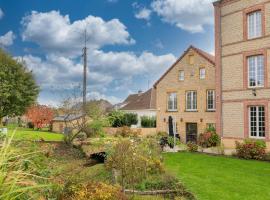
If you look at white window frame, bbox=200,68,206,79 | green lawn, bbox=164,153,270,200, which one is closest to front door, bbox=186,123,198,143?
white window frame, bbox=200,68,206,79

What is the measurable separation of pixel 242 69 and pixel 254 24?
2.96 metres

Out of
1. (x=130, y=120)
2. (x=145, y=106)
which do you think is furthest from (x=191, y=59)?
(x=145, y=106)

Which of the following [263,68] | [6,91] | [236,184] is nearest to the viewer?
[236,184]

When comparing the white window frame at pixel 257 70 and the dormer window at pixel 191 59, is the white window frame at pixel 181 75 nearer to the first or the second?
the dormer window at pixel 191 59

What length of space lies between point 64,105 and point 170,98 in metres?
13.9

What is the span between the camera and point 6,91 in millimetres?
36469

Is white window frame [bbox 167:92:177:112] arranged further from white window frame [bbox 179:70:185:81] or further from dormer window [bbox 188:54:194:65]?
dormer window [bbox 188:54:194:65]

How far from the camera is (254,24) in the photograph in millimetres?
22078

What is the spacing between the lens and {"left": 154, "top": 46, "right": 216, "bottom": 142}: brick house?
3084cm

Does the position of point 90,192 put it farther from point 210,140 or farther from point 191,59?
point 191,59

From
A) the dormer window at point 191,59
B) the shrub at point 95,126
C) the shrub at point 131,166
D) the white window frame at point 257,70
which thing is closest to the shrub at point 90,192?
the shrub at point 131,166

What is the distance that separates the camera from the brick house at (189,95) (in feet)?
101

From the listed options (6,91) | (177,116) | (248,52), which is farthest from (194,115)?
(6,91)

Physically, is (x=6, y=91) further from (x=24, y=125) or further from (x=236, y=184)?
(x=236, y=184)
